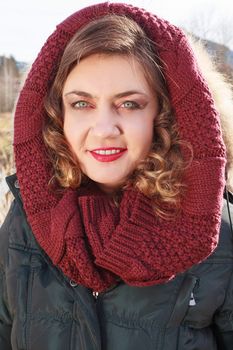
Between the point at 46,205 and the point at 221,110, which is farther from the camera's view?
the point at 221,110

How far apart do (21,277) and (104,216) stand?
1.37ft

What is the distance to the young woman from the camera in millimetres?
1831

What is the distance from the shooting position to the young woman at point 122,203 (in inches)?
72.1

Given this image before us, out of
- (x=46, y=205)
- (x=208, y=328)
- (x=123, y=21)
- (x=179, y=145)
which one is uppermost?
(x=123, y=21)

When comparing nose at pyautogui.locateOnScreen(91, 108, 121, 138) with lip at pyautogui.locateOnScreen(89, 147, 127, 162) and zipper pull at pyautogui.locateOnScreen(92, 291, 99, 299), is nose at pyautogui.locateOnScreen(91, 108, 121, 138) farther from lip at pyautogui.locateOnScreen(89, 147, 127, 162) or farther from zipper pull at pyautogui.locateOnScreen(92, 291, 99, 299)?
zipper pull at pyautogui.locateOnScreen(92, 291, 99, 299)

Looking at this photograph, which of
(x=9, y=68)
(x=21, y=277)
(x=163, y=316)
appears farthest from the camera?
(x=9, y=68)

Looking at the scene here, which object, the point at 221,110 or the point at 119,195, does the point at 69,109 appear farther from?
the point at 221,110

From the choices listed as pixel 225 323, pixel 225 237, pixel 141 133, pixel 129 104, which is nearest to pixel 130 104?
pixel 129 104

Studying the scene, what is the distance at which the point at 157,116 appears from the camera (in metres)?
1.97

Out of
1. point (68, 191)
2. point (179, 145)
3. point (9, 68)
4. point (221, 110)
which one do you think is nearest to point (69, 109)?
point (68, 191)

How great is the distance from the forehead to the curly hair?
0.07ft

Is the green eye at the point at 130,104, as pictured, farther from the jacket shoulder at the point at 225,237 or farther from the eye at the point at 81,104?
the jacket shoulder at the point at 225,237

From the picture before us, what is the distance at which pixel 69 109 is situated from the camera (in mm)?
1964

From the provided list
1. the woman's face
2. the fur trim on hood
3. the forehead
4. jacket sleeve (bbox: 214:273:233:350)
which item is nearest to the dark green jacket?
jacket sleeve (bbox: 214:273:233:350)
